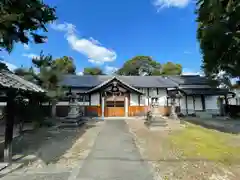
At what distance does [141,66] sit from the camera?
47.0 meters

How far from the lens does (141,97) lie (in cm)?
2244

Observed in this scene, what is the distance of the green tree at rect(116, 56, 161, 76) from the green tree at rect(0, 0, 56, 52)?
38.7 meters

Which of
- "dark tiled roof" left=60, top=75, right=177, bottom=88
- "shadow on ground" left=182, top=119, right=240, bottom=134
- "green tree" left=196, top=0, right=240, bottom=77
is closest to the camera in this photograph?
"green tree" left=196, top=0, right=240, bottom=77

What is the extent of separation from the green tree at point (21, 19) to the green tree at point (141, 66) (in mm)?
Answer: 38724

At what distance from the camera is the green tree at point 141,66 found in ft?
153

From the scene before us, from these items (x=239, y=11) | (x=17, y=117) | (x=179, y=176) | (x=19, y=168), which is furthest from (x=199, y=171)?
(x=17, y=117)

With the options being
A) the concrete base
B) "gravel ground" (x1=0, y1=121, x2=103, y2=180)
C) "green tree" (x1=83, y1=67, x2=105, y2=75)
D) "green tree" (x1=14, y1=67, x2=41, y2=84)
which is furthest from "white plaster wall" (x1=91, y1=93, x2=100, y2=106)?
"green tree" (x1=83, y1=67, x2=105, y2=75)

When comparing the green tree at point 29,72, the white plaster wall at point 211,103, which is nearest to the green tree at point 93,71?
the white plaster wall at point 211,103

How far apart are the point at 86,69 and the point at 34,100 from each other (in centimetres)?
3359

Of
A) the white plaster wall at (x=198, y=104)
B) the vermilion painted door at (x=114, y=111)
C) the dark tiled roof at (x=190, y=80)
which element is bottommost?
the vermilion painted door at (x=114, y=111)

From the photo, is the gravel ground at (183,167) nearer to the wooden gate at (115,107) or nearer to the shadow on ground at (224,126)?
the shadow on ground at (224,126)

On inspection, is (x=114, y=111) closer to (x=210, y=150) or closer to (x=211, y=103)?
(x=211, y=103)

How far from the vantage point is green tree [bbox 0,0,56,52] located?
6.52 m

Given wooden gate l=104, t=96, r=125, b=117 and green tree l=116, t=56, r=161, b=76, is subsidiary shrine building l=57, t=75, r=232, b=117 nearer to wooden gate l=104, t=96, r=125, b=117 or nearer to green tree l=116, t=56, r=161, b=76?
wooden gate l=104, t=96, r=125, b=117
